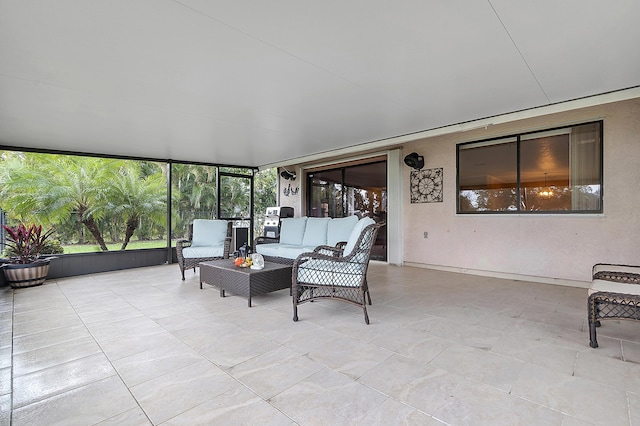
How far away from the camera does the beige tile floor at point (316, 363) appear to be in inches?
64.6

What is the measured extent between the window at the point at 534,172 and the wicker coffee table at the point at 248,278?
3.60 metres

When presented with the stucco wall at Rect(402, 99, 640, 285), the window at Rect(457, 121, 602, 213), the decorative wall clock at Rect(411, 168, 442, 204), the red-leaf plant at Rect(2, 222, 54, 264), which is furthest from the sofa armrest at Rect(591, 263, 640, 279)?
the red-leaf plant at Rect(2, 222, 54, 264)

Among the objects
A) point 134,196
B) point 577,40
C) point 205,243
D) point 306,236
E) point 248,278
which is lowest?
point 248,278

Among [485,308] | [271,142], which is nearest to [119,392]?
[485,308]

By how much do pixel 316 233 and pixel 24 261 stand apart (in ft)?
15.1

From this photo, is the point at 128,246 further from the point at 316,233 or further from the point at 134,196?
the point at 316,233

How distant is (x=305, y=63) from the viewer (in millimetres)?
2719

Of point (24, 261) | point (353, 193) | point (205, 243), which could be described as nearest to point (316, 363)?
point (205, 243)

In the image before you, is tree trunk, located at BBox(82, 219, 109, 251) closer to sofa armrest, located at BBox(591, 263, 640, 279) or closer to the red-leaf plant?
the red-leaf plant

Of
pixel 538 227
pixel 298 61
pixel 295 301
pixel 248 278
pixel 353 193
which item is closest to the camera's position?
pixel 298 61

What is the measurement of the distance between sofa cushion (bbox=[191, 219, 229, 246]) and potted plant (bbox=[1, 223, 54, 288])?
2.26 metres

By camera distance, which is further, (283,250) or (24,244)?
(283,250)

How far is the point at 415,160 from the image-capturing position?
235 inches

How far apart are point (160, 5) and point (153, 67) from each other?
967 millimetres
